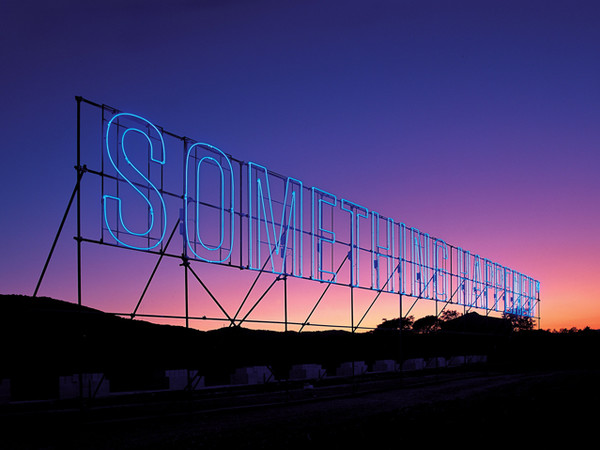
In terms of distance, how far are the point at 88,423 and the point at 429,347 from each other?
2088 inches

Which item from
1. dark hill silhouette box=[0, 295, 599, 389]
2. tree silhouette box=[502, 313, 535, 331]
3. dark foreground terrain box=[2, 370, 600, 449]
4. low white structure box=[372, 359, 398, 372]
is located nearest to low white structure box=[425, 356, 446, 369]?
low white structure box=[372, 359, 398, 372]

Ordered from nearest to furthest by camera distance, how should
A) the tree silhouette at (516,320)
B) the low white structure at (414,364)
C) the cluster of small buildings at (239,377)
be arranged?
the cluster of small buildings at (239,377) < the low white structure at (414,364) < the tree silhouette at (516,320)

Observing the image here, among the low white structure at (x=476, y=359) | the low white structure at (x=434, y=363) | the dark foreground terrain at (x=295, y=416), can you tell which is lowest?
the low white structure at (x=476, y=359)

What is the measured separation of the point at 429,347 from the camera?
62.9m

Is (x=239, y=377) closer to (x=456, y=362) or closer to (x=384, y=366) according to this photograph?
(x=384, y=366)

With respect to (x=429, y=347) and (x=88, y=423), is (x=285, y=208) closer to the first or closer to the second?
(x=88, y=423)

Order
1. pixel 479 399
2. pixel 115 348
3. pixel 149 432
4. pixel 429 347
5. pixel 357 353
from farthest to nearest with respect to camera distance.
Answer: pixel 357 353 < pixel 429 347 < pixel 115 348 < pixel 479 399 < pixel 149 432

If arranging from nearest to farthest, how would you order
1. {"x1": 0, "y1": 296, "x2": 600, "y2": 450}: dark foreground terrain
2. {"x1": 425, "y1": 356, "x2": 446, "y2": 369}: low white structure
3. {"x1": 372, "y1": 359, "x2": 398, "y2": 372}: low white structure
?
{"x1": 0, "y1": 296, "x2": 600, "y2": 450}: dark foreground terrain → {"x1": 372, "y1": 359, "x2": 398, "y2": 372}: low white structure → {"x1": 425, "y1": 356, "x2": 446, "y2": 369}: low white structure

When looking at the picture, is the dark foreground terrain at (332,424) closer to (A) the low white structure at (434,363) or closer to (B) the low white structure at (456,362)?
(A) the low white structure at (434,363)

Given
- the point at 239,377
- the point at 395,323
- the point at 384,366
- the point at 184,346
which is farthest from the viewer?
the point at 395,323

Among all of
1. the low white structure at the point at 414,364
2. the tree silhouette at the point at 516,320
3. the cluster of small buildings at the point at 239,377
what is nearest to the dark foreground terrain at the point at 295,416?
the cluster of small buildings at the point at 239,377

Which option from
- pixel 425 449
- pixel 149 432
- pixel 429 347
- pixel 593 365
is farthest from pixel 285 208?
pixel 429 347

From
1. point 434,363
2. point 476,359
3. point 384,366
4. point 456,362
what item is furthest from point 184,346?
point 476,359

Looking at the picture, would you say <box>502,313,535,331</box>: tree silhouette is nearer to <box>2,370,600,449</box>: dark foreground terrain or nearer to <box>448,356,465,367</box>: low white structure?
<box>448,356,465,367</box>: low white structure
